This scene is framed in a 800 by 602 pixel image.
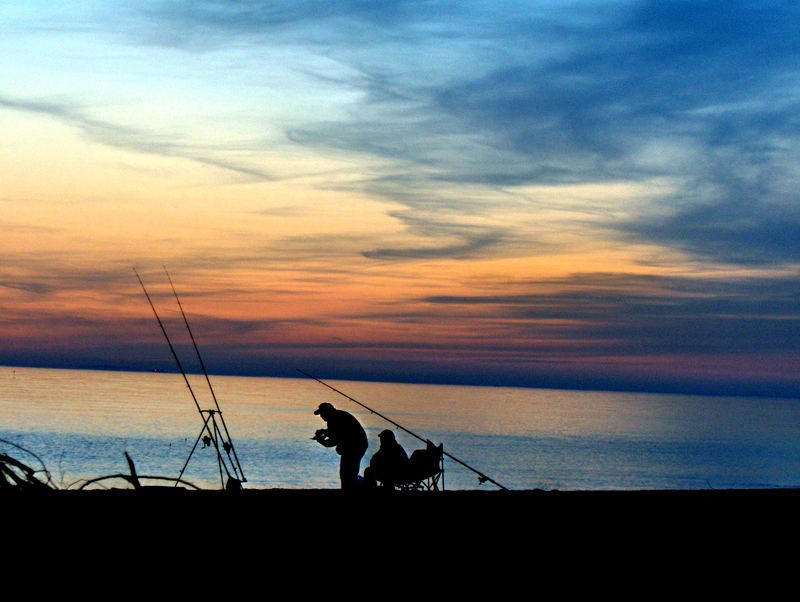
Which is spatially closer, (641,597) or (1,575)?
(1,575)

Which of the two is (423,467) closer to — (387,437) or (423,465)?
(423,465)

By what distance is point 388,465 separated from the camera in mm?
10625

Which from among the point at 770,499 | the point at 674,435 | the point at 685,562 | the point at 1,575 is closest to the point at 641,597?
the point at 685,562

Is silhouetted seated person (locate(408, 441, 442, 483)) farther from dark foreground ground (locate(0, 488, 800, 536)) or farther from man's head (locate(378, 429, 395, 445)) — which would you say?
dark foreground ground (locate(0, 488, 800, 536))

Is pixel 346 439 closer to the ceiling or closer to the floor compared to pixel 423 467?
closer to the ceiling

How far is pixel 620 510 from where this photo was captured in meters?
3.54

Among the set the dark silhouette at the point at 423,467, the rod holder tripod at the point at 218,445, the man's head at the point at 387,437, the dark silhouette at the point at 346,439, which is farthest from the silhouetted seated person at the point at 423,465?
the rod holder tripod at the point at 218,445

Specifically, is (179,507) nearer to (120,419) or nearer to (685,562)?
(685,562)

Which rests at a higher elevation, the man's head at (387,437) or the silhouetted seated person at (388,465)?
the man's head at (387,437)

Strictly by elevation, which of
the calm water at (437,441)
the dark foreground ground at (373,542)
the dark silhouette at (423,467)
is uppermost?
the dark foreground ground at (373,542)

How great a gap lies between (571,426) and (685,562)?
323ft

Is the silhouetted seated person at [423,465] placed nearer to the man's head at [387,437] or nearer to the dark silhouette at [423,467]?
the dark silhouette at [423,467]

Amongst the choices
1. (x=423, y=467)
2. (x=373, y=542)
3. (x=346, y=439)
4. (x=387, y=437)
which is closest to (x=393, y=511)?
(x=373, y=542)

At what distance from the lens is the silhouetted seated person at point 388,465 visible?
415 inches
